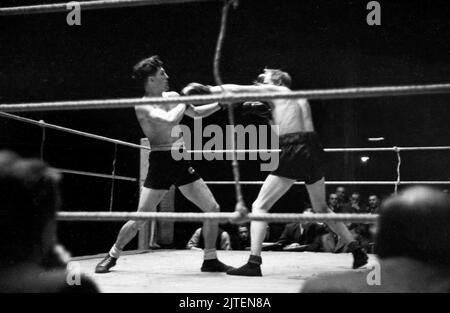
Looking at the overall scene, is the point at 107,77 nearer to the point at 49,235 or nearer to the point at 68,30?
the point at 68,30

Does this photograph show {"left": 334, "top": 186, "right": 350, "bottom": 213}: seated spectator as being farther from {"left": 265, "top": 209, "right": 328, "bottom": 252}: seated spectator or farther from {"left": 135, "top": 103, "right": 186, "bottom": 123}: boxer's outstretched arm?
{"left": 135, "top": 103, "right": 186, "bottom": 123}: boxer's outstretched arm

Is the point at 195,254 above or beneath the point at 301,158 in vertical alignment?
beneath

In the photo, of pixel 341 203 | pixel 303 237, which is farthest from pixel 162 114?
pixel 341 203

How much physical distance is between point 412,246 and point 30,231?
75cm

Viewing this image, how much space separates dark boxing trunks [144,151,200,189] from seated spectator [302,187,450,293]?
1.89 m

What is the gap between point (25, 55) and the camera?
614 cm

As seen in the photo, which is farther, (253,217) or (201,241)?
(201,241)

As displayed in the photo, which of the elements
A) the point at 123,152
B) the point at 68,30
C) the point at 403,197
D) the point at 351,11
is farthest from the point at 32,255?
the point at 123,152

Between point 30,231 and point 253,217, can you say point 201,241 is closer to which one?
point 253,217

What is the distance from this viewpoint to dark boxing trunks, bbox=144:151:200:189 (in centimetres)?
278

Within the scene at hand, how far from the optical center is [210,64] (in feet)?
25.7

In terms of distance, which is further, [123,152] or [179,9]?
[123,152]
